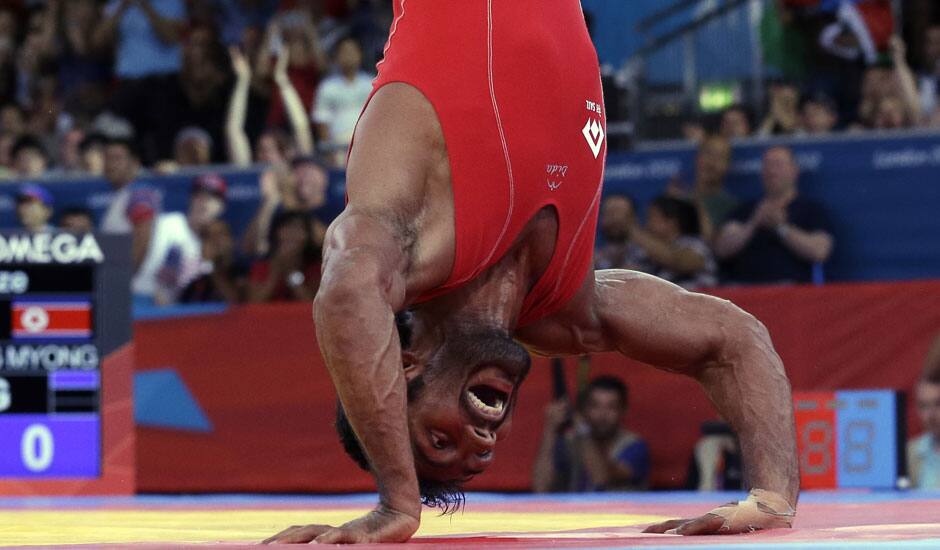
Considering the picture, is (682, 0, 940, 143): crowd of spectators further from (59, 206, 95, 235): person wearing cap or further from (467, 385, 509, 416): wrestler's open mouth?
(467, 385, 509, 416): wrestler's open mouth

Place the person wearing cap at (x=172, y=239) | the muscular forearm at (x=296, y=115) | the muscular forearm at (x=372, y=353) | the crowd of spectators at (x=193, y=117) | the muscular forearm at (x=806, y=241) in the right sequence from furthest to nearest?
1. the muscular forearm at (x=296, y=115)
2. the person wearing cap at (x=172, y=239)
3. the crowd of spectators at (x=193, y=117)
4. the muscular forearm at (x=806, y=241)
5. the muscular forearm at (x=372, y=353)

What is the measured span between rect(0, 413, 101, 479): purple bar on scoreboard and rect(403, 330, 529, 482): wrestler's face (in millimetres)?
4031

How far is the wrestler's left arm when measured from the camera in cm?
372

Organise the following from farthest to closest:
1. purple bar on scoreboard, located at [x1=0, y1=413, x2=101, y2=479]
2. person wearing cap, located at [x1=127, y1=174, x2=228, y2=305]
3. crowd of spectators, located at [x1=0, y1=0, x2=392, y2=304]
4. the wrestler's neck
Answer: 1. person wearing cap, located at [x1=127, y1=174, x2=228, y2=305]
2. crowd of spectators, located at [x1=0, y1=0, x2=392, y2=304]
3. purple bar on scoreboard, located at [x1=0, y1=413, x2=101, y2=479]
4. the wrestler's neck

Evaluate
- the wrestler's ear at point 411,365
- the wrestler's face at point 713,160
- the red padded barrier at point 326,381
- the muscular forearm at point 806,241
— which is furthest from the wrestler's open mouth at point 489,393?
the wrestler's face at point 713,160

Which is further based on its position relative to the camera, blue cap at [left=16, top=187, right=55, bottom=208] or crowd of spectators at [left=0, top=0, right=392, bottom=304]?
blue cap at [left=16, top=187, right=55, bottom=208]

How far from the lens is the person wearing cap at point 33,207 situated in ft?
31.6

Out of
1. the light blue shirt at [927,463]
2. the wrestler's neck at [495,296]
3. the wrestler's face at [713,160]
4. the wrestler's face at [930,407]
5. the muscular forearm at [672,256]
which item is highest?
the wrestler's face at [713,160]

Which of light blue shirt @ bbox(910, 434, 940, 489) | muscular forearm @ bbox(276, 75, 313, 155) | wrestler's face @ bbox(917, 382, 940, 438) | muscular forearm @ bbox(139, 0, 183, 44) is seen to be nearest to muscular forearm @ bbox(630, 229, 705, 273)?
wrestler's face @ bbox(917, 382, 940, 438)

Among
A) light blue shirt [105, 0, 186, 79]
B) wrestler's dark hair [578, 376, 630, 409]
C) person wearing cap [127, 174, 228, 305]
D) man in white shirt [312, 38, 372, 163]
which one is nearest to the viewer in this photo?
wrestler's dark hair [578, 376, 630, 409]

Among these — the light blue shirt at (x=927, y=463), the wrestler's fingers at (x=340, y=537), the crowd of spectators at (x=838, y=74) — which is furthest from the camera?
the crowd of spectators at (x=838, y=74)

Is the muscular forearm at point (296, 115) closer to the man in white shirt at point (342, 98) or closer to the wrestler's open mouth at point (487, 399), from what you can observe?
the man in white shirt at point (342, 98)

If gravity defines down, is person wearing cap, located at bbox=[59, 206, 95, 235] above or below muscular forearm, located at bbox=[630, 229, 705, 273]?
above

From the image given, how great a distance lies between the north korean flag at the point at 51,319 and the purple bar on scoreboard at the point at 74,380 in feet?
0.54
